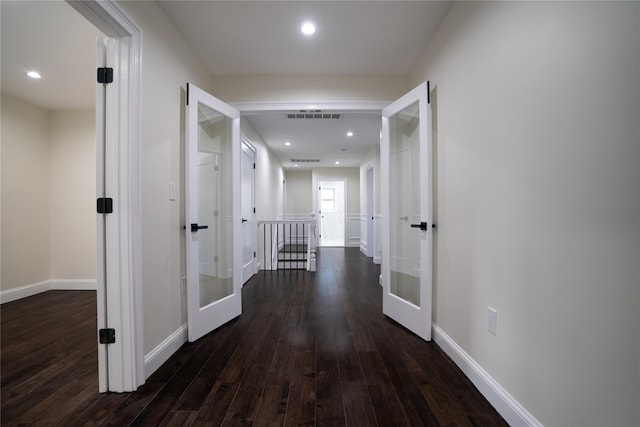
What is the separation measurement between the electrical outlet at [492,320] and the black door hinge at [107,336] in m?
2.13

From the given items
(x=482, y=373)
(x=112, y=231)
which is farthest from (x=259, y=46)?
(x=482, y=373)

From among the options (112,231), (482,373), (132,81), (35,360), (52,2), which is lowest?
(35,360)

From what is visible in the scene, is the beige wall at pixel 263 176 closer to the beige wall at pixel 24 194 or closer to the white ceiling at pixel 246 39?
the white ceiling at pixel 246 39

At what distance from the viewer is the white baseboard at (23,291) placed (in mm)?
3201

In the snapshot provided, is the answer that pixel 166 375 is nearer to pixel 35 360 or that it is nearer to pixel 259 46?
pixel 35 360

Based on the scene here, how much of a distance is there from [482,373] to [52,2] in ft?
11.7

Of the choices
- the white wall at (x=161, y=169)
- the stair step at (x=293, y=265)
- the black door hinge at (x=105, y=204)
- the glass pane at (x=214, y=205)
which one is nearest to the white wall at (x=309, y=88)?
the glass pane at (x=214, y=205)

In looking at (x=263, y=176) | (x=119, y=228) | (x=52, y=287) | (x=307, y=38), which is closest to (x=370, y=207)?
(x=263, y=176)

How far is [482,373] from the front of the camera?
1566mm

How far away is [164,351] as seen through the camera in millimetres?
1914

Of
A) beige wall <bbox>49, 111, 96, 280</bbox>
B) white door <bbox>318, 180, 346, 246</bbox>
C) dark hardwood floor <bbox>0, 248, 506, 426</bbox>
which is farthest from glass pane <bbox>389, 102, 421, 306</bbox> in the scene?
white door <bbox>318, 180, 346, 246</bbox>

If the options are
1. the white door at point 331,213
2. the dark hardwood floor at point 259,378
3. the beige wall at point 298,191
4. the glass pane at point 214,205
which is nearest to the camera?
the dark hardwood floor at point 259,378

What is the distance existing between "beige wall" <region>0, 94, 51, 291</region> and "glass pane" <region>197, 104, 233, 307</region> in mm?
2728

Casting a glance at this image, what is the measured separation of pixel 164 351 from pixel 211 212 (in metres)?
1.16
